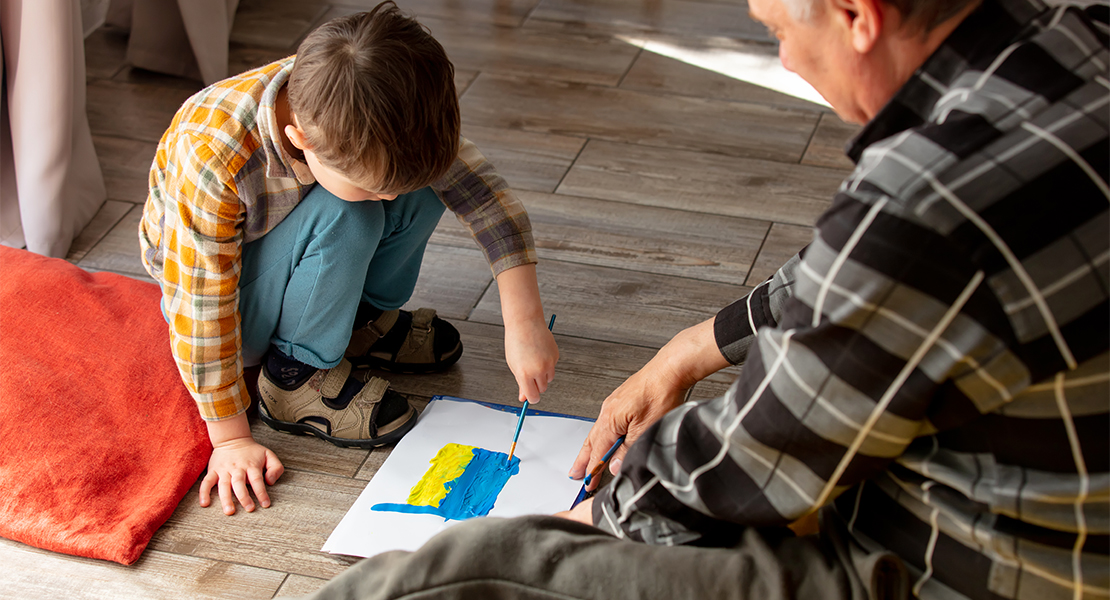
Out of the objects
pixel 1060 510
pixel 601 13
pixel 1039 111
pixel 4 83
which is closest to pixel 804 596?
pixel 1060 510

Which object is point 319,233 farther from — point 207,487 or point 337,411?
point 207,487

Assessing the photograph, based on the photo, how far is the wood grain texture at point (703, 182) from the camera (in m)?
1.91

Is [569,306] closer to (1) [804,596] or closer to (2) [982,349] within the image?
(1) [804,596]

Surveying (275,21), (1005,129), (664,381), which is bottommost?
(275,21)

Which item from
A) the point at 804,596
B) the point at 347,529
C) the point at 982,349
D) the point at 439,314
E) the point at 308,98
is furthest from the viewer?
the point at 439,314

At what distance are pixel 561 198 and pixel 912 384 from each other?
132 centimetres

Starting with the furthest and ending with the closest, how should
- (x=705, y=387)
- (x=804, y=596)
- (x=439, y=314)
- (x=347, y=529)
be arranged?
(x=439, y=314) → (x=705, y=387) → (x=347, y=529) → (x=804, y=596)

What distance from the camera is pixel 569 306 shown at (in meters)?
1.65

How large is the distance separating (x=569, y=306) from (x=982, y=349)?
40.7 inches

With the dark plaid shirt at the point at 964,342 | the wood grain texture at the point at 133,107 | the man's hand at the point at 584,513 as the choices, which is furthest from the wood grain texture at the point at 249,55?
the dark plaid shirt at the point at 964,342

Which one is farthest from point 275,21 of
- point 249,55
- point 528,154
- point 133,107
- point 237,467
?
point 237,467

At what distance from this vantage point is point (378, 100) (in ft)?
3.29

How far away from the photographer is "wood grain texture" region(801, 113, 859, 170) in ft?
6.72

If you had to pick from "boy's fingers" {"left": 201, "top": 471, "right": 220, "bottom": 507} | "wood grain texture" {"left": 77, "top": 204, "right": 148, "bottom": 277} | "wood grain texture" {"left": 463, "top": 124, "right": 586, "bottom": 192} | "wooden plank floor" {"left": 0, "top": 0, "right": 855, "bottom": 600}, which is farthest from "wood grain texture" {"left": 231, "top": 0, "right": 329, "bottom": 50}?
"boy's fingers" {"left": 201, "top": 471, "right": 220, "bottom": 507}
